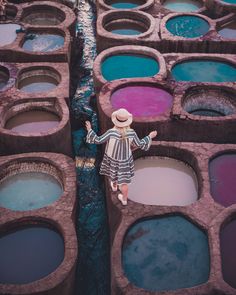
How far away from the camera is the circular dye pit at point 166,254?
563 centimetres

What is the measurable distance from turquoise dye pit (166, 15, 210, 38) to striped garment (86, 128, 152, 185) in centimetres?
601

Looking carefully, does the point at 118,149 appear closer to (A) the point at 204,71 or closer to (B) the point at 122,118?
(B) the point at 122,118

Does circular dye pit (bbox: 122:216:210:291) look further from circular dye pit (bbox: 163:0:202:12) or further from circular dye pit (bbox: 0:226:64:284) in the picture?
circular dye pit (bbox: 163:0:202:12)

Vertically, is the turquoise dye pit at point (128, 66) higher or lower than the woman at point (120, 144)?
lower

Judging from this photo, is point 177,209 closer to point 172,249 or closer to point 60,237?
point 172,249

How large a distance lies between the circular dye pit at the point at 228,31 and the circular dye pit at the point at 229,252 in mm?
6505

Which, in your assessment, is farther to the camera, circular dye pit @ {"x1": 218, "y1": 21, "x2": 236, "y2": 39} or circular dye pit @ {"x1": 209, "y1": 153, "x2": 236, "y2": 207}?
circular dye pit @ {"x1": 218, "y1": 21, "x2": 236, "y2": 39}

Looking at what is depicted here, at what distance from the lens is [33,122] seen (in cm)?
835

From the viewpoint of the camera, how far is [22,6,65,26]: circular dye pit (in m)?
12.1

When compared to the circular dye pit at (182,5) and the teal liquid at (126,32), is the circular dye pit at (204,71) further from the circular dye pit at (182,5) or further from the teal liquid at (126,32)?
A: the circular dye pit at (182,5)

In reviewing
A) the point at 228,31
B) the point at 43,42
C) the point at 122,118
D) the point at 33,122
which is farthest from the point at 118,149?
the point at 228,31

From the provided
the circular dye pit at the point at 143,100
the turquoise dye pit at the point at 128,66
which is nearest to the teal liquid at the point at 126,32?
the turquoise dye pit at the point at 128,66

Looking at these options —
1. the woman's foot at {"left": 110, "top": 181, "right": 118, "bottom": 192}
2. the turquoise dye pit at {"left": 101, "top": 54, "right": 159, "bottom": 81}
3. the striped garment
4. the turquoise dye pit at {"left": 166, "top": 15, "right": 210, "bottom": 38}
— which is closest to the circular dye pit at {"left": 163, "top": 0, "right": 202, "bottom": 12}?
the turquoise dye pit at {"left": 166, "top": 15, "right": 210, "bottom": 38}

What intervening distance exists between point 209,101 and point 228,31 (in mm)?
3516
